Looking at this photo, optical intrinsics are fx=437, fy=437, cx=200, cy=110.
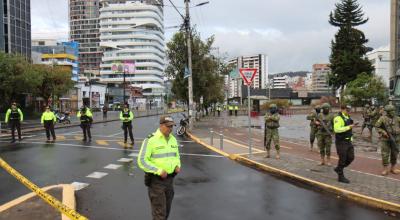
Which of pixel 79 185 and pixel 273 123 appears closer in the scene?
pixel 79 185

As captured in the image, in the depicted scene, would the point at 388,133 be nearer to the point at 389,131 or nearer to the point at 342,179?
the point at 389,131

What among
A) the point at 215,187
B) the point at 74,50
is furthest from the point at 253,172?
the point at 74,50

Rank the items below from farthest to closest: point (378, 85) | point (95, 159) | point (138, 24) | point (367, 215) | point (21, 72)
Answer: point (138, 24), point (378, 85), point (21, 72), point (95, 159), point (367, 215)

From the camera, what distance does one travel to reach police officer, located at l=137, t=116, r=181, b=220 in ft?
18.0

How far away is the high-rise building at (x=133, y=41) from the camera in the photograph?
171875 mm

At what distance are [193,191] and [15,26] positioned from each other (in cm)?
6901

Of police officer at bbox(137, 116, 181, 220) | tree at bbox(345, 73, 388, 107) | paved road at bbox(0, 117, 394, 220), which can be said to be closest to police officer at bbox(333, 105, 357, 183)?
paved road at bbox(0, 117, 394, 220)

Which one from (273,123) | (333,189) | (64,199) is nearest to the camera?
(64,199)

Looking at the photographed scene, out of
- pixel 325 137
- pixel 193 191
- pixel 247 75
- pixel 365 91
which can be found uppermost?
pixel 365 91

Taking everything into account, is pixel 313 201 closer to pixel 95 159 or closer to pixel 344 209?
pixel 344 209

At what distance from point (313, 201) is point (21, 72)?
4162 cm

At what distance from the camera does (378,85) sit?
56625 mm

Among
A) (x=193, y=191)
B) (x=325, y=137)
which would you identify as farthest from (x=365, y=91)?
(x=193, y=191)

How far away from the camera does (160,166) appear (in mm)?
5613
